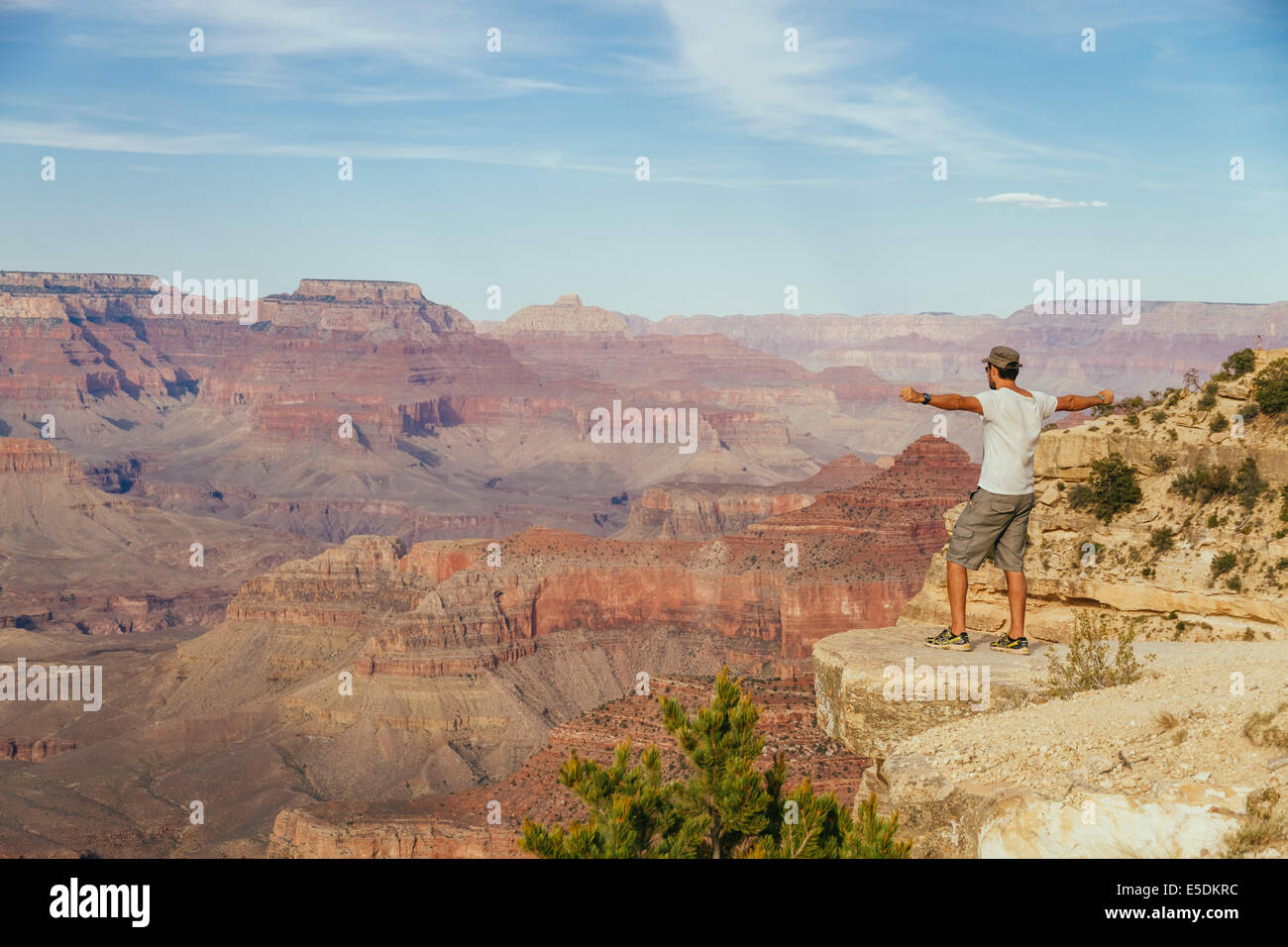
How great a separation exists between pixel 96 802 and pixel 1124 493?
204 ft

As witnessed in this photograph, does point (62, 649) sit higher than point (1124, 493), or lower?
lower

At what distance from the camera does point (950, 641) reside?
1386 cm

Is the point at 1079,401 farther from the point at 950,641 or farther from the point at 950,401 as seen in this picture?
the point at 950,641

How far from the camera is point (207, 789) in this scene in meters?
67.4

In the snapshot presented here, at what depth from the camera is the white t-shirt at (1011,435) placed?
1241cm

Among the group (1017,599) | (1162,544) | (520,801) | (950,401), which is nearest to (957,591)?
(1017,599)

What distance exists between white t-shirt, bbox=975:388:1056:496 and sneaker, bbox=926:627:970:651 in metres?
1.81

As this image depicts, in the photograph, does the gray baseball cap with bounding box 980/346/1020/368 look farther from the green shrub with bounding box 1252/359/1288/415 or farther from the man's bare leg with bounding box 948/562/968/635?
the green shrub with bounding box 1252/359/1288/415

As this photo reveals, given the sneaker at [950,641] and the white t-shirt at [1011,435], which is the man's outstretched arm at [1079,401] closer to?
the white t-shirt at [1011,435]

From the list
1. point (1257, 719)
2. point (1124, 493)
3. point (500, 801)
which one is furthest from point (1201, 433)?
point (500, 801)

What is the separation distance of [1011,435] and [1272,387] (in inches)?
295

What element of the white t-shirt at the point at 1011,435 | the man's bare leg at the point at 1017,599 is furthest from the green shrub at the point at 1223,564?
the white t-shirt at the point at 1011,435
